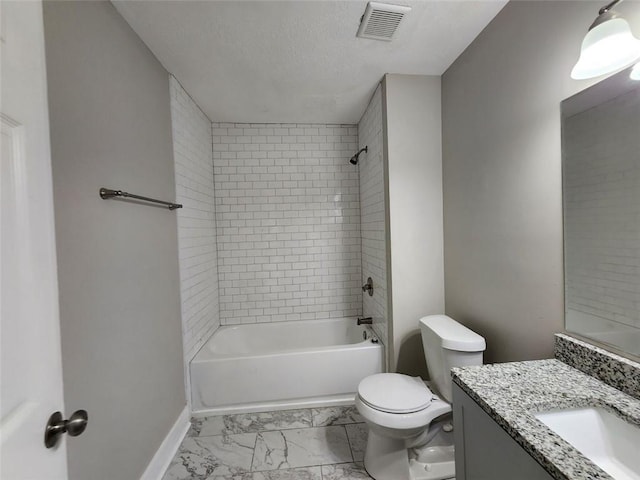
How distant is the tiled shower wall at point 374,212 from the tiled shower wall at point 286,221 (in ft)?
0.66

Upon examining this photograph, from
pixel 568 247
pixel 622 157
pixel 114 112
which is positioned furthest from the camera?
pixel 114 112

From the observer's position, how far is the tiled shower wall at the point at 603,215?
0.88m

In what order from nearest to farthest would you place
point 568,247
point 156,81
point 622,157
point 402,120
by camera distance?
point 622,157 → point 568,247 → point 156,81 → point 402,120

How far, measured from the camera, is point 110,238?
1.20m

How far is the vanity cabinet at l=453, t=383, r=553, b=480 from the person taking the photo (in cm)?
72

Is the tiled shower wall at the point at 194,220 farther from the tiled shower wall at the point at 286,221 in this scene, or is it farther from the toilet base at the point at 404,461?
the toilet base at the point at 404,461

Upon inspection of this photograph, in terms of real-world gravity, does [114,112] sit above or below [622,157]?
above

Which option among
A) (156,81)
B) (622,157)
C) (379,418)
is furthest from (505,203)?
(156,81)

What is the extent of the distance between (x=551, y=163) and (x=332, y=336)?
A: 89.2 inches

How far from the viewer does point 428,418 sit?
4.65 feet

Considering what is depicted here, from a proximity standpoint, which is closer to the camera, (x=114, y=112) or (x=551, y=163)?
(x=551, y=163)

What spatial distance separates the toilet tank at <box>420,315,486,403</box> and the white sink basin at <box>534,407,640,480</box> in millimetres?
541

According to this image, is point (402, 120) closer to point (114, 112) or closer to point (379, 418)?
point (114, 112)

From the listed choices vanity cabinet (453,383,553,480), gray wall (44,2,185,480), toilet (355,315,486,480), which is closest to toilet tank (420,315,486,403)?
toilet (355,315,486,480)
